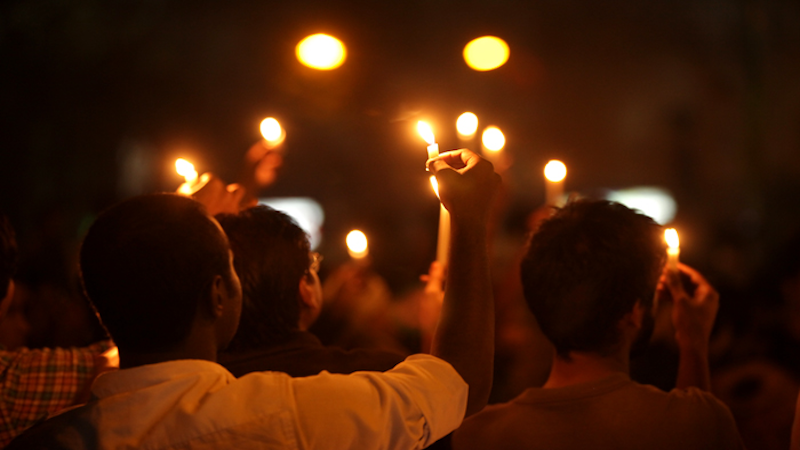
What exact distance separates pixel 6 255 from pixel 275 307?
74cm

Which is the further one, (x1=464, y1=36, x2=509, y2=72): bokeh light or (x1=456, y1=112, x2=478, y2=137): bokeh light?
(x1=464, y1=36, x2=509, y2=72): bokeh light

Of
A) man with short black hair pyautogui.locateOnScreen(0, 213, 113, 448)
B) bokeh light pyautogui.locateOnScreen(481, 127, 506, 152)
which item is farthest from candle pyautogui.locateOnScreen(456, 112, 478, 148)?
man with short black hair pyautogui.locateOnScreen(0, 213, 113, 448)

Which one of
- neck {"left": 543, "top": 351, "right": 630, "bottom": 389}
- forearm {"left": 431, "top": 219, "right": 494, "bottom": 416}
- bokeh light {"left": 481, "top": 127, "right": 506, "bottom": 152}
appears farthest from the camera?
bokeh light {"left": 481, "top": 127, "right": 506, "bottom": 152}

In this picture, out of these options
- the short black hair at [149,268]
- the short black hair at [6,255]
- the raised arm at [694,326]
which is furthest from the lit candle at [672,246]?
the short black hair at [6,255]

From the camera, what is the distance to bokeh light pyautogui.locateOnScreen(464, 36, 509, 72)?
6.74m

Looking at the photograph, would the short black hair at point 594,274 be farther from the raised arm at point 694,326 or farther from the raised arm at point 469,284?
the raised arm at point 469,284

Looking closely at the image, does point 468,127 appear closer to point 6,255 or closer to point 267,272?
point 267,272

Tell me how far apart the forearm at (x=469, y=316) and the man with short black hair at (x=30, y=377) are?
3.51 ft

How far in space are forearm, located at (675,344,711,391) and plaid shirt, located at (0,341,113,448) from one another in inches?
66.9

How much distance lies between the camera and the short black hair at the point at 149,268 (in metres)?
1.04

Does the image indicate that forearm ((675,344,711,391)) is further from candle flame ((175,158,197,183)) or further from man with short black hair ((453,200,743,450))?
candle flame ((175,158,197,183))

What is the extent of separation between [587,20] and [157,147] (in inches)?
245

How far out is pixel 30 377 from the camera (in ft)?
5.39

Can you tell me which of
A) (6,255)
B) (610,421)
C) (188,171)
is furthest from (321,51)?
(610,421)
